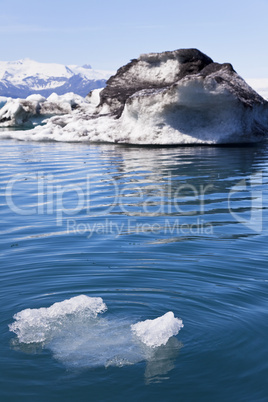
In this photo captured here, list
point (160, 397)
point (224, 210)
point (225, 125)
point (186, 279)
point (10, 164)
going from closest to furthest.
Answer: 1. point (160, 397)
2. point (186, 279)
3. point (224, 210)
4. point (10, 164)
5. point (225, 125)

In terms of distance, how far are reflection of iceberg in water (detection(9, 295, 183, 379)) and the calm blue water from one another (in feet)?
0.04

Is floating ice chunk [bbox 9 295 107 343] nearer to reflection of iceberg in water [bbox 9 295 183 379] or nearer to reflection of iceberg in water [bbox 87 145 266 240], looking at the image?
reflection of iceberg in water [bbox 9 295 183 379]

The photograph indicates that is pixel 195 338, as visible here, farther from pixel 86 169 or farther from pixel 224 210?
pixel 86 169

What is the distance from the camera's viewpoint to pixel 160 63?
19.0 meters

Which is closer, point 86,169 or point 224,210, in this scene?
point 224,210

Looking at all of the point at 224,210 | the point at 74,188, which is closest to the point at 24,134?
the point at 74,188

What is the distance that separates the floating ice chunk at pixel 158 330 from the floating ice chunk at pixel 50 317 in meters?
0.45

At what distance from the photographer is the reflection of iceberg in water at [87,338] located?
294 centimetres

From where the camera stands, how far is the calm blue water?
2.76 meters

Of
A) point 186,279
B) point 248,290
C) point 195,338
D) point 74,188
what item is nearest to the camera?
point 195,338

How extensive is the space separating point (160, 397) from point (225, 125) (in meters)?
13.6

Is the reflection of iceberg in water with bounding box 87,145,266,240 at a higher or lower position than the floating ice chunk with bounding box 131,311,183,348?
higher

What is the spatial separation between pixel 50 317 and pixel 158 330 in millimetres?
795

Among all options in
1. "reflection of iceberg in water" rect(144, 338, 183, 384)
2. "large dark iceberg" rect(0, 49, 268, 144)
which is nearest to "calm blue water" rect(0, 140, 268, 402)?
"reflection of iceberg in water" rect(144, 338, 183, 384)
